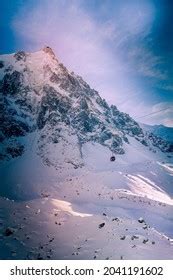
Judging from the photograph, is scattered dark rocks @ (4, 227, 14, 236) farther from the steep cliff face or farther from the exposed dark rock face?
the exposed dark rock face

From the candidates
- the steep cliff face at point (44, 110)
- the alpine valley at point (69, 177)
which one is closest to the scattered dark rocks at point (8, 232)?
the alpine valley at point (69, 177)

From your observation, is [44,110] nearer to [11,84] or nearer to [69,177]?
[11,84]

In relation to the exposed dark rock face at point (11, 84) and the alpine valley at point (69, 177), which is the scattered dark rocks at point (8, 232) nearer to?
the alpine valley at point (69, 177)

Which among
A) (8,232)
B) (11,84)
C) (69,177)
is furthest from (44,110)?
(8,232)

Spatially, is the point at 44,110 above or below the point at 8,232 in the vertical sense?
above

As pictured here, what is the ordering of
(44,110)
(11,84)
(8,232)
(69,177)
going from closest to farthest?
1. (8,232)
2. (69,177)
3. (44,110)
4. (11,84)

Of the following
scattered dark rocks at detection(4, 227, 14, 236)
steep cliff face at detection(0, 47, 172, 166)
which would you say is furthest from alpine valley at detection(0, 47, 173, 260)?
steep cliff face at detection(0, 47, 172, 166)
